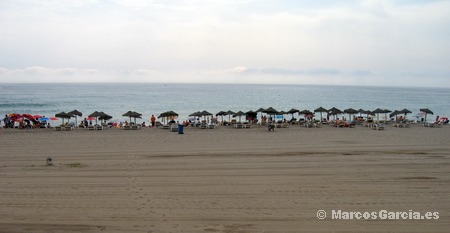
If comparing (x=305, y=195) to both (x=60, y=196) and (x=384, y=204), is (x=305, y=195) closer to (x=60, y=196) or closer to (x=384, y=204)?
(x=384, y=204)

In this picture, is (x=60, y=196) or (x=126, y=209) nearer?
(x=126, y=209)

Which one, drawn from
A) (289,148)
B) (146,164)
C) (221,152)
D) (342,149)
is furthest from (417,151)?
(146,164)

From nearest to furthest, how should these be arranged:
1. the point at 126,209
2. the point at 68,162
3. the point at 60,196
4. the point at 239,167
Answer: the point at 126,209 → the point at 60,196 → the point at 239,167 → the point at 68,162

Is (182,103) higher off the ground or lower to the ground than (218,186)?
higher

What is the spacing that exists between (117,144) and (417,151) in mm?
11931

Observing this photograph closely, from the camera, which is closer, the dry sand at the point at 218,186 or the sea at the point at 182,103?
the dry sand at the point at 218,186

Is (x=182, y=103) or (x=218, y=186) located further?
(x=182, y=103)

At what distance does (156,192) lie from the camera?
8766mm

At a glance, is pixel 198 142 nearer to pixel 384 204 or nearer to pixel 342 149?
pixel 342 149

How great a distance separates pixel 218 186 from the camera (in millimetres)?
9266

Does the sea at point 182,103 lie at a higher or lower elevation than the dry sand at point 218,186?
higher

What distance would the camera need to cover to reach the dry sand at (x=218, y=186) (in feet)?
22.8

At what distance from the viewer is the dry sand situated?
22.8 feet

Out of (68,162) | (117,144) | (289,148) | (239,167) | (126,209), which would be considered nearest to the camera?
(126,209)
